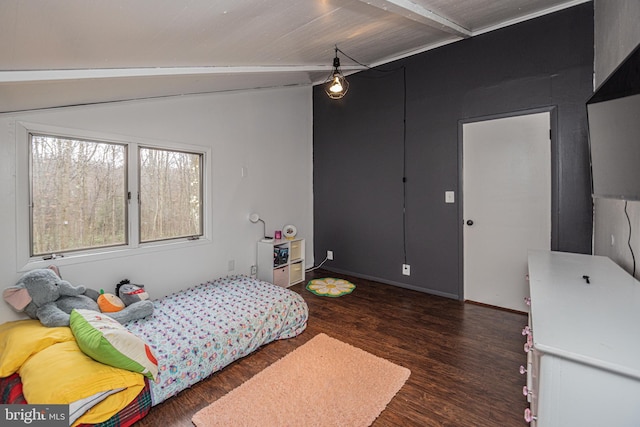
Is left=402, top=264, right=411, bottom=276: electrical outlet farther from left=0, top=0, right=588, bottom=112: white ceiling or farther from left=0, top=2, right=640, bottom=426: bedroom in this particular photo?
left=0, top=0, right=588, bottom=112: white ceiling

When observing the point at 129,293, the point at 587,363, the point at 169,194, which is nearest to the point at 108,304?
the point at 129,293

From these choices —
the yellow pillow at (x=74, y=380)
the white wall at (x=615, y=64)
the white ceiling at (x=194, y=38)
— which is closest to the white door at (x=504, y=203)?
the white wall at (x=615, y=64)

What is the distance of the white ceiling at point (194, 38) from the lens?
120 centimetres

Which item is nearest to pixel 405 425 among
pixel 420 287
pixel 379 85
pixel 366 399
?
pixel 366 399

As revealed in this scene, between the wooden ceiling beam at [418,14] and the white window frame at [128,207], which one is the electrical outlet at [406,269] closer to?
the white window frame at [128,207]

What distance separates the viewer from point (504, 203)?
3.00 m

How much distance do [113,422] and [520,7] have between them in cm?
436

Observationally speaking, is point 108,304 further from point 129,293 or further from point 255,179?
point 255,179

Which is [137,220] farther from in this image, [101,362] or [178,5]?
[178,5]

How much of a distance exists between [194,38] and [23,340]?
201cm

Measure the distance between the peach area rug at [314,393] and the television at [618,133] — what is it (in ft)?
5.24

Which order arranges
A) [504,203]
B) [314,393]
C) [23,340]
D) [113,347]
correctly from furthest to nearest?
[504,203] < [314,393] < [23,340] < [113,347]

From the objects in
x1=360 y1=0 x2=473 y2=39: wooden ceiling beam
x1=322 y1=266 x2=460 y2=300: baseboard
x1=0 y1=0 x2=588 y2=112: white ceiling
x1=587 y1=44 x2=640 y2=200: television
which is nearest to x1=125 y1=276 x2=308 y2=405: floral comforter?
x1=322 y1=266 x2=460 y2=300: baseboard

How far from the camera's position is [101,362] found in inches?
60.9
